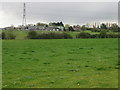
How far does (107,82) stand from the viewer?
9922 millimetres

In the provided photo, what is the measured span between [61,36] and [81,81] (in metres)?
64.7

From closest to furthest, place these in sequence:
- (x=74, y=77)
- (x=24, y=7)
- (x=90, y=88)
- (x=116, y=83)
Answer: (x=90, y=88), (x=116, y=83), (x=74, y=77), (x=24, y=7)

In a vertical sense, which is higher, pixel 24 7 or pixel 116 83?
pixel 24 7

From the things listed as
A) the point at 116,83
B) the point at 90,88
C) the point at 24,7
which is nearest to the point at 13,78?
the point at 90,88

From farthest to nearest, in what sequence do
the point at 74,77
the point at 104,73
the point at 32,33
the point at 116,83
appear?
the point at 32,33
the point at 104,73
the point at 74,77
the point at 116,83

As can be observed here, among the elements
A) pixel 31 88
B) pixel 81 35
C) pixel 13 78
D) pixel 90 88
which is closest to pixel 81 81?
pixel 90 88

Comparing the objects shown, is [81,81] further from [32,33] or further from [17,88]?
[32,33]

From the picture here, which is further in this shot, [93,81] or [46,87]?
[93,81]

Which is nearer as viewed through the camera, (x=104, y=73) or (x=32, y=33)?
(x=104, y=73)

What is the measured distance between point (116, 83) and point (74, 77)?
2.26 meters

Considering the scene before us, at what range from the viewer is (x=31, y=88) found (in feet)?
29.8

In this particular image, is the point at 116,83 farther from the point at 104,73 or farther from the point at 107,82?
the point at 104,73

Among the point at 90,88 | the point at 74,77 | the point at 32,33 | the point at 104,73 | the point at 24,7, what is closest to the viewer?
the point at 90,88

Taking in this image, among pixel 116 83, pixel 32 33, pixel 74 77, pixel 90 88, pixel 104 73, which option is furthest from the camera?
pixel 32 33
